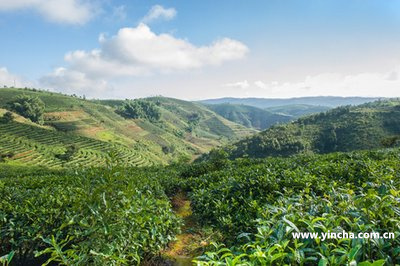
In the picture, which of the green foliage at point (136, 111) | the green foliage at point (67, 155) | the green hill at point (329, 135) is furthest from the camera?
the green foliage at point (136, 111)

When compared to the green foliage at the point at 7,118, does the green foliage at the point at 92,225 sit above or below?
above

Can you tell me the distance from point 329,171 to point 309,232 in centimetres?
520

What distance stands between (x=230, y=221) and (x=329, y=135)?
94.1 m

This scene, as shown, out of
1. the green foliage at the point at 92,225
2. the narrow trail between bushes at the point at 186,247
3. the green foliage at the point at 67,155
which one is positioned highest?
the green foliage at the point at 92,225

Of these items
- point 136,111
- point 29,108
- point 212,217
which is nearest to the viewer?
point 212,217

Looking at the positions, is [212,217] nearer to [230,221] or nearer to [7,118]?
[230,221]

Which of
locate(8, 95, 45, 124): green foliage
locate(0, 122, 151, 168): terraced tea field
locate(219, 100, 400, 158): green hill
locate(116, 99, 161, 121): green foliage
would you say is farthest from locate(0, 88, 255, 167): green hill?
locate(219, 100, 400, 158): green hill

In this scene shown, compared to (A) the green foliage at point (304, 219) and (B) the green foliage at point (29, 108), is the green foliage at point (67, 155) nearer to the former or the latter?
(B) the green foliage at point (29, 108)

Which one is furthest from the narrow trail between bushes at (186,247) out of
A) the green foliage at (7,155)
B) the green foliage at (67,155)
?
the green foliage at (67,155)

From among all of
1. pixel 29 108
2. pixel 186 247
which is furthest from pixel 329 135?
pixel 29 108

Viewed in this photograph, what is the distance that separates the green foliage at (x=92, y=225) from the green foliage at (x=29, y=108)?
124579mm

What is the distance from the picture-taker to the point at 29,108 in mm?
112750

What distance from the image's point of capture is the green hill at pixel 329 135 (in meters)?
81.1

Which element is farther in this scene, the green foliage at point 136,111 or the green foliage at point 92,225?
the green foliage at point 136,111
